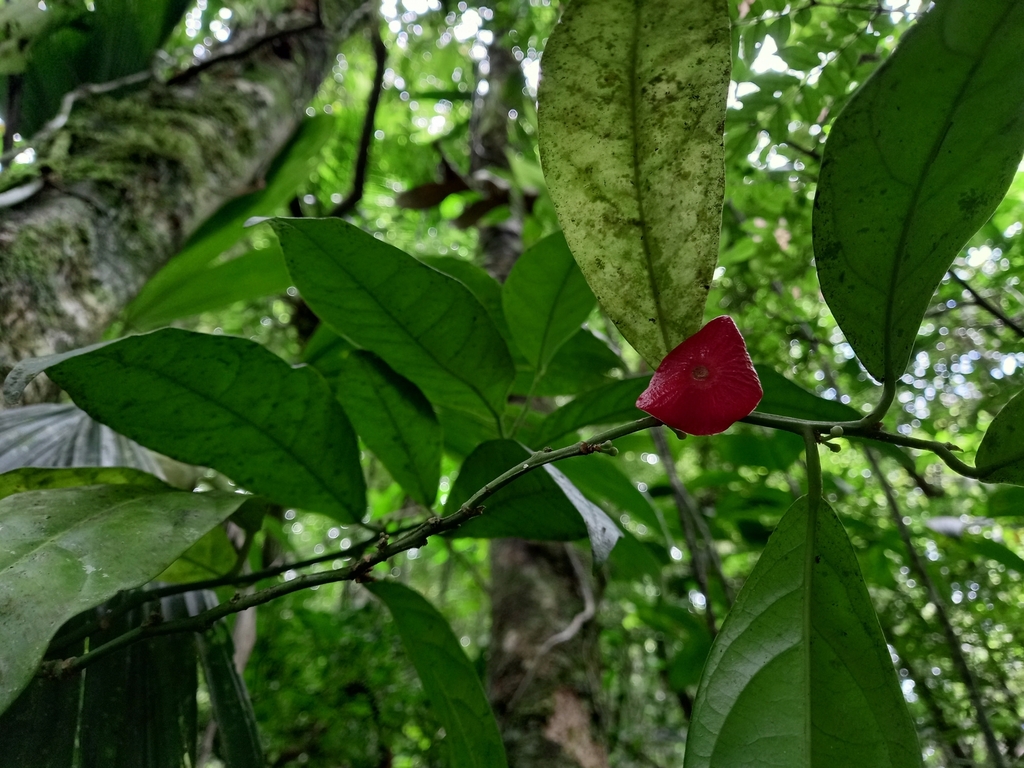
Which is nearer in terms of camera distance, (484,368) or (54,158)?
(484,368)

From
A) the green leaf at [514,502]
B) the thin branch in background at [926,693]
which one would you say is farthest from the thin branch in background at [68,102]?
the thin branch in background at [926,693]

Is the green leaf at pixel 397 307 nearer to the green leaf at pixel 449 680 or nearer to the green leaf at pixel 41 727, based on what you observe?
the green leaf at pixel 449 680

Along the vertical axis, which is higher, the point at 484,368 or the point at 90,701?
the point at 484,368

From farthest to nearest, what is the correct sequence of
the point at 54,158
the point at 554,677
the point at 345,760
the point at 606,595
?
the point at 606,595 → the point at 345,760 → the point at 554,677 → the point at 54,158

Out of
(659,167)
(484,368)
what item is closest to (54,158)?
(484,368)

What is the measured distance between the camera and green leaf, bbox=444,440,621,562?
0.54 metres

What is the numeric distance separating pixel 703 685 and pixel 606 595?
1.38m

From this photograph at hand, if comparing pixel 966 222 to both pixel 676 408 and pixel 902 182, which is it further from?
Answer: pixel 676 408

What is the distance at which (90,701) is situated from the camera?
496 millimetres

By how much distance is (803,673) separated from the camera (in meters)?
0.44

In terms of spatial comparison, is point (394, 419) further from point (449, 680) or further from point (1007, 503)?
point (1007, 503)

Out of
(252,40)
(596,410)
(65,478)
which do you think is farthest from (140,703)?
(252,40)

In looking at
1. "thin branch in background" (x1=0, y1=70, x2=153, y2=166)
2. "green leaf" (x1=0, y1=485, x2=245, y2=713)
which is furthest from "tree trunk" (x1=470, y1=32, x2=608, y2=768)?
"thin branch in background" (x1=0, y1=70, x2=153, y2=166)

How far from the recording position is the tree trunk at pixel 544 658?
1.00 meters
